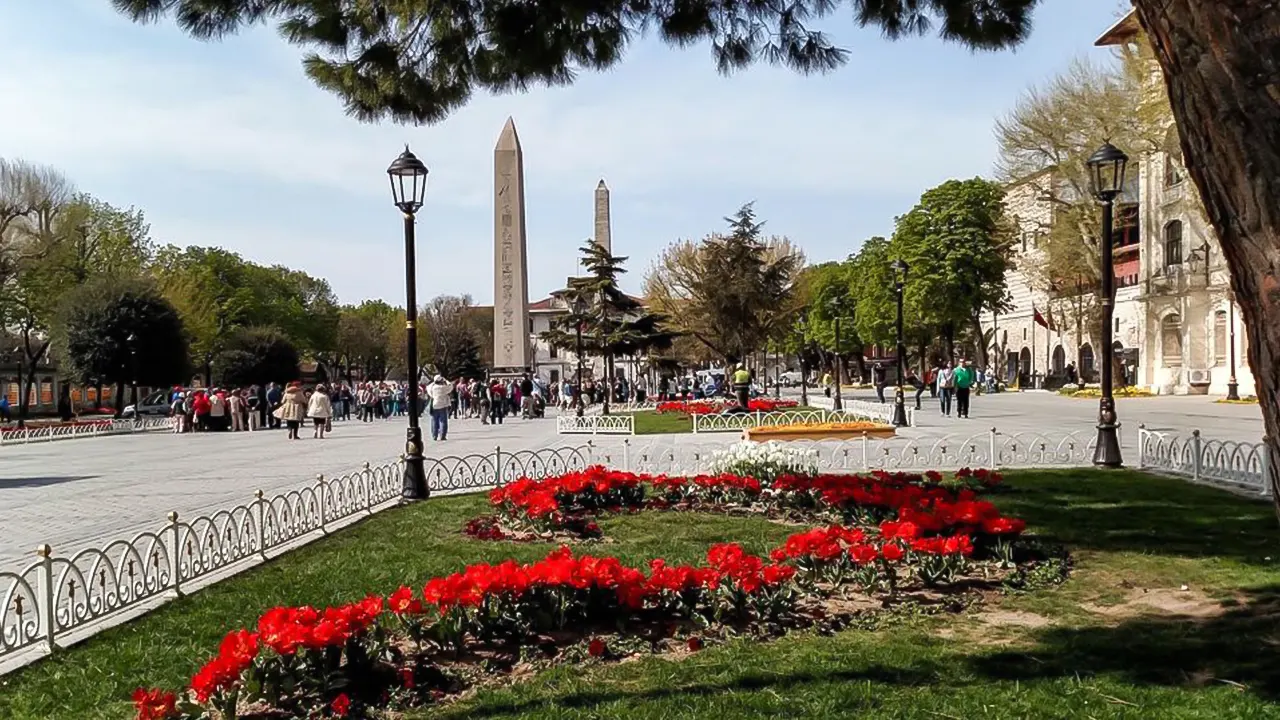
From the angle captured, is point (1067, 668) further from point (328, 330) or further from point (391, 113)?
point (328, 330)

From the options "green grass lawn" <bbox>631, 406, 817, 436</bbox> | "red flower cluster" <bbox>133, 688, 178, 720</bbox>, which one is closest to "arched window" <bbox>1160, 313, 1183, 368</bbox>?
"green grass lawn" <bbox>631, 406, 817, 436</bbox>

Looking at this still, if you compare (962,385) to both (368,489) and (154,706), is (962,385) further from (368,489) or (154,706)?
(154,706)

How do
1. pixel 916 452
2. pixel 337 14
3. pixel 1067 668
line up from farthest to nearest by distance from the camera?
pixel 916 452 → pixel 337 14 → pixel 1067 668

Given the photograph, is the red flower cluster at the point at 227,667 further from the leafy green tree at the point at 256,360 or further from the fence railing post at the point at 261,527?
the leafy green tree at the point at 256,360

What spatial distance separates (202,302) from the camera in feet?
197

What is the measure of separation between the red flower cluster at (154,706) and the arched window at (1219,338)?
4665cm

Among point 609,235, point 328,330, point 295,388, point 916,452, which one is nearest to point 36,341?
point 328,330

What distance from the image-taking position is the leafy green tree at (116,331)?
42.1 meters

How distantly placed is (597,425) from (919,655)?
19.9 meters

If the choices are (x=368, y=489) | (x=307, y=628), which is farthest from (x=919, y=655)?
(x=368, y=489)

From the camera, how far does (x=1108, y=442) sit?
1434cm

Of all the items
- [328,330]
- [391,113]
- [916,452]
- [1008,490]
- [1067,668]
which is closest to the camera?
[1067,668]

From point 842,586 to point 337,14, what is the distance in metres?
5.68

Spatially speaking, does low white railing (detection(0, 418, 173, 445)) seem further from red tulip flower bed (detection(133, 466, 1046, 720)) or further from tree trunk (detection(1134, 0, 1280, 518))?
tree trunk (detection(1134, 0, 1280, 518))
